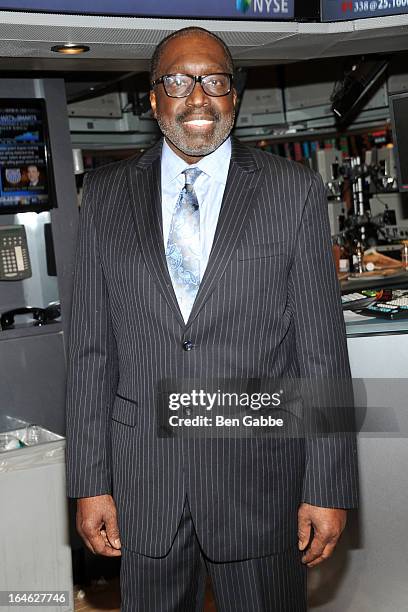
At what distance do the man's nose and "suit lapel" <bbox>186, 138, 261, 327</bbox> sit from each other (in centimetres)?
16

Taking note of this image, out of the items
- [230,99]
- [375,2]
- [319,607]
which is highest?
[375,2]

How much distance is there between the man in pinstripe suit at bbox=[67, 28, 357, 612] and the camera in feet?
6.07

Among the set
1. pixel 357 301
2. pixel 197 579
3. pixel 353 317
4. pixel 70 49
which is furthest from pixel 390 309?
pixel 70 49

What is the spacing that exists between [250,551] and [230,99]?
3.25 feet

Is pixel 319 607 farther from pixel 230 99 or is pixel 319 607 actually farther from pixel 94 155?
pixel 94 155

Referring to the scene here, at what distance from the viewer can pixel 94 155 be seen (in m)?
6.38

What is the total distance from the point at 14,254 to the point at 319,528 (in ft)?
7.17

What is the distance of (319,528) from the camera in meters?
1.89

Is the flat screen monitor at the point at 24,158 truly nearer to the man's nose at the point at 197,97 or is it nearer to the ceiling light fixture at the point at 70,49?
the ceiling light fixture at the point at 70,49

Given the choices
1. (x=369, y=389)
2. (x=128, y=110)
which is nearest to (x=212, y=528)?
(x=369, y=389)

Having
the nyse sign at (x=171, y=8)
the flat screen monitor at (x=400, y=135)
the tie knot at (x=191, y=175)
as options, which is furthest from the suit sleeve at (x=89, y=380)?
the flat screen monitor at (x=400, y=135)

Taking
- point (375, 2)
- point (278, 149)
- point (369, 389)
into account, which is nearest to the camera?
point (369, 389)

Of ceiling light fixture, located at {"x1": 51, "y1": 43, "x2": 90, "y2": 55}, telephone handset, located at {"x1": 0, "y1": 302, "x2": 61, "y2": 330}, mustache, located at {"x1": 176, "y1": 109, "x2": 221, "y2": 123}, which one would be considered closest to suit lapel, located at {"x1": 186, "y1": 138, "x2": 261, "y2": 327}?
mustache, located at {"x1": 176, "y1": 109, "x2": 221, "y2": 123}

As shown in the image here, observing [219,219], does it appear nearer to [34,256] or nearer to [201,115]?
[201,115]
